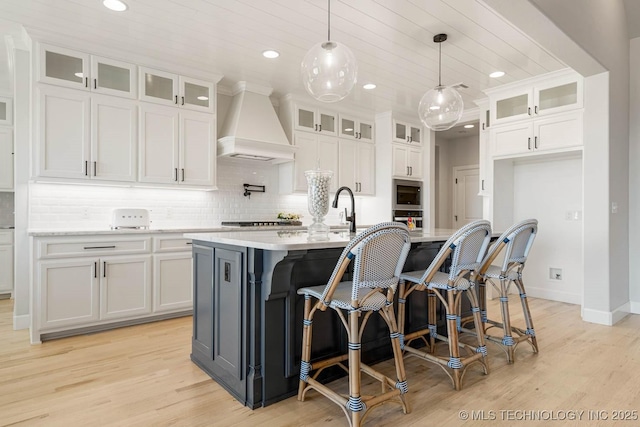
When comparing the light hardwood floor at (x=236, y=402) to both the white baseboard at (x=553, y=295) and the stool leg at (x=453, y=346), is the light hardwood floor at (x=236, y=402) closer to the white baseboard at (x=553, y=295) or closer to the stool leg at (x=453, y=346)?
the stool leg at (x=453, y=346)

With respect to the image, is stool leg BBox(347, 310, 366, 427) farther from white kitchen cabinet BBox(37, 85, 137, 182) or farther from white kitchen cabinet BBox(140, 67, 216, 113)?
white kitchen cabinet BBox(140, 67, 216, 113)

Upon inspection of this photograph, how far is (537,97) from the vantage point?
439cm

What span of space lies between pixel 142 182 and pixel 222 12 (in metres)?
1.85

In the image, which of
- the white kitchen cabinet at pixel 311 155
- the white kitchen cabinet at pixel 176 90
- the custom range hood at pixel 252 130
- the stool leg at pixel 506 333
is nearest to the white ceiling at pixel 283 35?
the white kitchen cabinet at pixel 176 90

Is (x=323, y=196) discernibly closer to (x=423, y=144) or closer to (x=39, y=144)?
(x=39, y=144)

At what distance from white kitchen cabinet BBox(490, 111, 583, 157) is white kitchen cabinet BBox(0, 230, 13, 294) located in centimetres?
631

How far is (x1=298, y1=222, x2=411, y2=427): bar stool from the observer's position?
1.79 m

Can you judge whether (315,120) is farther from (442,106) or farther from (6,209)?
(6,209)

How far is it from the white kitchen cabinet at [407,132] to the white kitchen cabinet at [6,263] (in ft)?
17.9

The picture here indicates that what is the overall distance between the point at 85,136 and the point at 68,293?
141 cm

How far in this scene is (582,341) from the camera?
10.4 feet

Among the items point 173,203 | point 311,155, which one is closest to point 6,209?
point 173,203

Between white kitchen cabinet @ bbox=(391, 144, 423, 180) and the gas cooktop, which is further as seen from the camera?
white kitchen cabinet @ bbox=(391, 144, 423, 180)

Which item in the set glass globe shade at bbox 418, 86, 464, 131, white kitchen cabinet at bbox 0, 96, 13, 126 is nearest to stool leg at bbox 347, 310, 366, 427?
glass globe shade at bbox 418, 86, 464, 131
